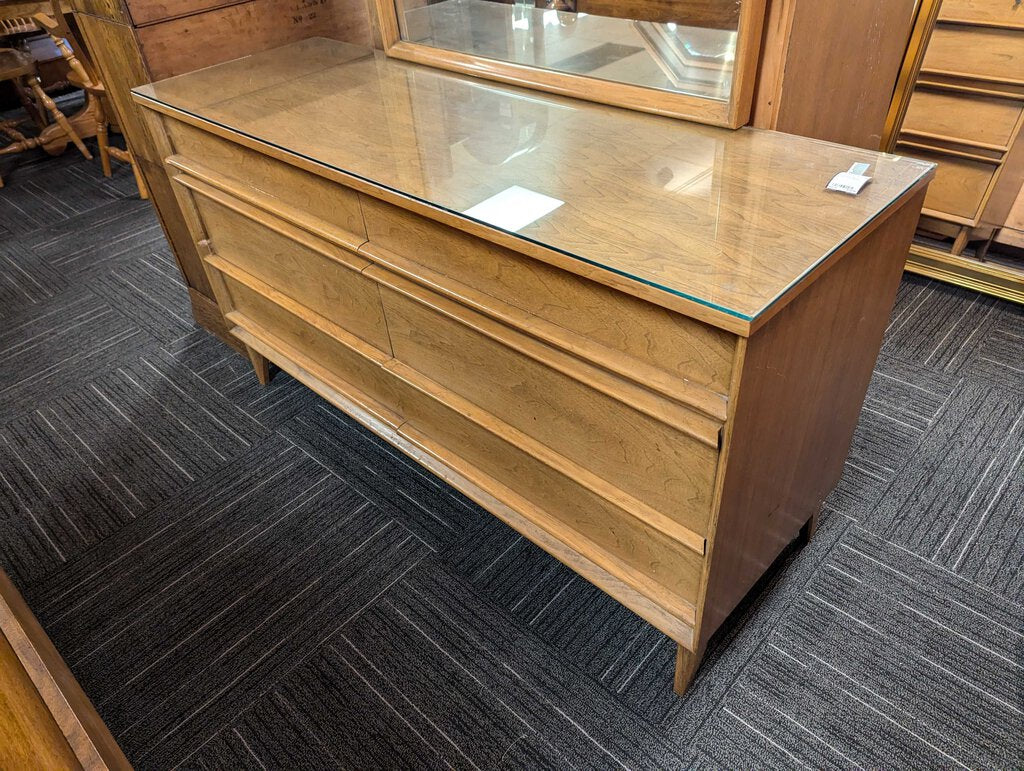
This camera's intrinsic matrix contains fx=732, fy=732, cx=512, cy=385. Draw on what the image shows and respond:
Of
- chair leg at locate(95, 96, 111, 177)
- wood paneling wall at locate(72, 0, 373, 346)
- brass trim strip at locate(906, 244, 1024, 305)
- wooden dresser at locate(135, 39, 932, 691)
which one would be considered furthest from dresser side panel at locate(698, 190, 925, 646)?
chair leg at locate(95, 96, 111, 177)

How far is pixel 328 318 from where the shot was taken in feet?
5.21

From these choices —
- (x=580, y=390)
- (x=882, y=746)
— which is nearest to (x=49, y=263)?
(x=580, y=390)

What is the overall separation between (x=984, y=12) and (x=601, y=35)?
46.2 inches

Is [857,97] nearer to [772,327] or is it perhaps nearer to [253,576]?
[772,327]

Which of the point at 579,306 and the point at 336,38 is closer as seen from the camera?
the point at 579,306

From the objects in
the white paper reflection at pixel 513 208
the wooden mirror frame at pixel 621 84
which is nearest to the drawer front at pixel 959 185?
the wooden mirror frame at pixel 621 84

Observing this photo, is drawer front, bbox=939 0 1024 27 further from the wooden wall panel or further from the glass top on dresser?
the wooden wall panel

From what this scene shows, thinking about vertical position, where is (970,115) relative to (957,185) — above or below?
above

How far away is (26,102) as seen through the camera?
A: 3527 mm

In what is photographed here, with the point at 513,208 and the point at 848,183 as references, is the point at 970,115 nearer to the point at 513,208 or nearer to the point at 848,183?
the point at 848,183

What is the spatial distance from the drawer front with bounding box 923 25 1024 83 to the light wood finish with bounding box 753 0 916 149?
3.13 feet

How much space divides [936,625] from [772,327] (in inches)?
33.4

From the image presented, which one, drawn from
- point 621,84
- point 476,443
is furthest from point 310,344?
point 621,84

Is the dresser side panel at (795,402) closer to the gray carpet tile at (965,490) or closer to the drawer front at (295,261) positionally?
the gray carpet tile at (965,490)
